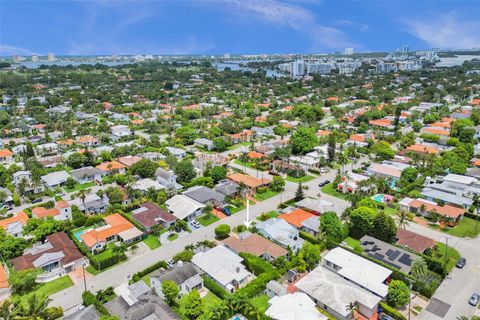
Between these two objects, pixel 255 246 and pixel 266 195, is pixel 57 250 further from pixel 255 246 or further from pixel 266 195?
pixel 266 195

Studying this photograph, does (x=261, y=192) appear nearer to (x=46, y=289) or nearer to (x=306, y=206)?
(x=306, y=206)

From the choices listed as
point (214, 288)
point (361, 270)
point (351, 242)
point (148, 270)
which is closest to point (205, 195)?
point (148, 270)

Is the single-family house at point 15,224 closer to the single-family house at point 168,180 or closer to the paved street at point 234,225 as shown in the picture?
the paved street at point 234,225

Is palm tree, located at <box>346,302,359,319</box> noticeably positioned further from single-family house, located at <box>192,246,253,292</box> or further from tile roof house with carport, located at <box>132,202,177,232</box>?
tile roof house with carport, located at <box>132,202,177,232</box>

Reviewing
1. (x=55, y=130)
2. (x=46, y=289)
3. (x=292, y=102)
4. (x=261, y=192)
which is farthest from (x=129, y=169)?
(x=292, y=102)

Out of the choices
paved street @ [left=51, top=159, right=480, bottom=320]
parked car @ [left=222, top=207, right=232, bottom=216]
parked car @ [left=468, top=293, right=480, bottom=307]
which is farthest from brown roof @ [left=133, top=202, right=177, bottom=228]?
parked car @ [left=468, top=293, right=480, bottom=307]

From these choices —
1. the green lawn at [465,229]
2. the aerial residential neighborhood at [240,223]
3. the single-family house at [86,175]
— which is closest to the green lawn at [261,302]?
the aerial residential neighborhood at [240,223]
